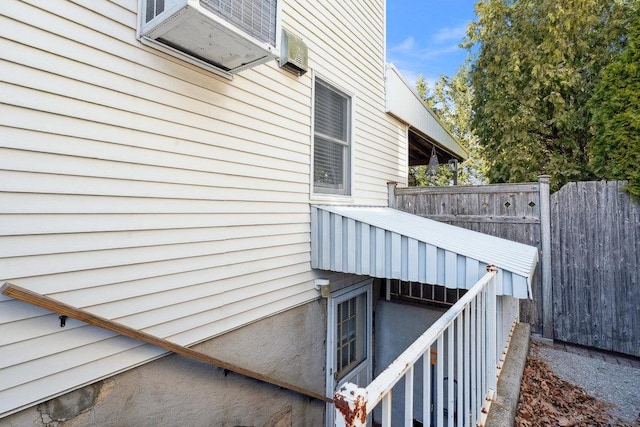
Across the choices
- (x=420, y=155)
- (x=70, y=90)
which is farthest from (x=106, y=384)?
(x=420, y=155)

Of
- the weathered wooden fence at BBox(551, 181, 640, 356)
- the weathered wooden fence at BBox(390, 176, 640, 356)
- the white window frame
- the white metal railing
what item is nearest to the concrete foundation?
the white window frame

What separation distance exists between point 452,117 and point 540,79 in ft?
42.6

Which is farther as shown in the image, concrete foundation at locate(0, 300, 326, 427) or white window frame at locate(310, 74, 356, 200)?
white window frame at locate(310, 74, 356, 200)

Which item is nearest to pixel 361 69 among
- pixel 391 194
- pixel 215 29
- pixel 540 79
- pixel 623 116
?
pixel 391 194

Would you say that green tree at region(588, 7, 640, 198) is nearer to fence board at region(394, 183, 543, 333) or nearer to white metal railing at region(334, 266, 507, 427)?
fence board at region(394, 183, 543, 333)

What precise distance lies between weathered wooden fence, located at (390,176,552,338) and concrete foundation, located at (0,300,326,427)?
268cm

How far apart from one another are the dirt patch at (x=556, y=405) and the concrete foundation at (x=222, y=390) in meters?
2.14

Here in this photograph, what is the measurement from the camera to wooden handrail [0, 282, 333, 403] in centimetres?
162

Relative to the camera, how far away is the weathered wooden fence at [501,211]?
4707mm

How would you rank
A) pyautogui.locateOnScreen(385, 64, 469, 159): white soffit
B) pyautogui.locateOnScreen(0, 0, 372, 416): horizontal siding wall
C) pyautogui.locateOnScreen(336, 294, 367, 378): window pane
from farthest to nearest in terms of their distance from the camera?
pyautogui.locateOnScreen(385, 64, 469, 159): white soffit
pyautogui.locateOnScreen(336, 294, 367, 378): window pane
pyautogui.locateOnScreen(0, 0, 372, 416): horizontal siding wall

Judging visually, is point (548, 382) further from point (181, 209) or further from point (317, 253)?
point (181, 209)

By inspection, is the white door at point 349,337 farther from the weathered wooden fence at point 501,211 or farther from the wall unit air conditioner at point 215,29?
the wall unit air conditioner at point 215,29

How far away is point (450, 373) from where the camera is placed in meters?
1.58

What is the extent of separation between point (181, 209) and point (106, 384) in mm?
1223
